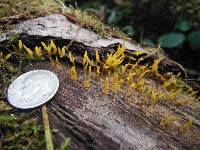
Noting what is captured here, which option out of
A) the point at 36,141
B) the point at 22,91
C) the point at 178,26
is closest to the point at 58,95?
the point at 22,91

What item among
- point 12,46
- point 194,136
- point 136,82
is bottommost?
point 194,136

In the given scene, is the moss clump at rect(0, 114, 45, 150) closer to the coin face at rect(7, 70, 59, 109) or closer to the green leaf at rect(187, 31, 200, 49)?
the coin face at rect(7, 70, 59, 109)

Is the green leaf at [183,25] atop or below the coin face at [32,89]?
below

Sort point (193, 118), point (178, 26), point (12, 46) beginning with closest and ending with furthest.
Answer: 1. point (193, 118)
2. point (12, 46)
3. point (178, 26)

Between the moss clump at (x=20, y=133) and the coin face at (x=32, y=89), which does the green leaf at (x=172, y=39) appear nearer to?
the coin face at (x=32, y=89)

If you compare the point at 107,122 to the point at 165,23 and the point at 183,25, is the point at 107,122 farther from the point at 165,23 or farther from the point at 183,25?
the point at 165,23

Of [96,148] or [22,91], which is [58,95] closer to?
[22,91]

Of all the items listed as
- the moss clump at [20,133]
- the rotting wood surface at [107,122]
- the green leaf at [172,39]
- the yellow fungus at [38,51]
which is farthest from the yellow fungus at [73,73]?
the green leaf at [172,39]
